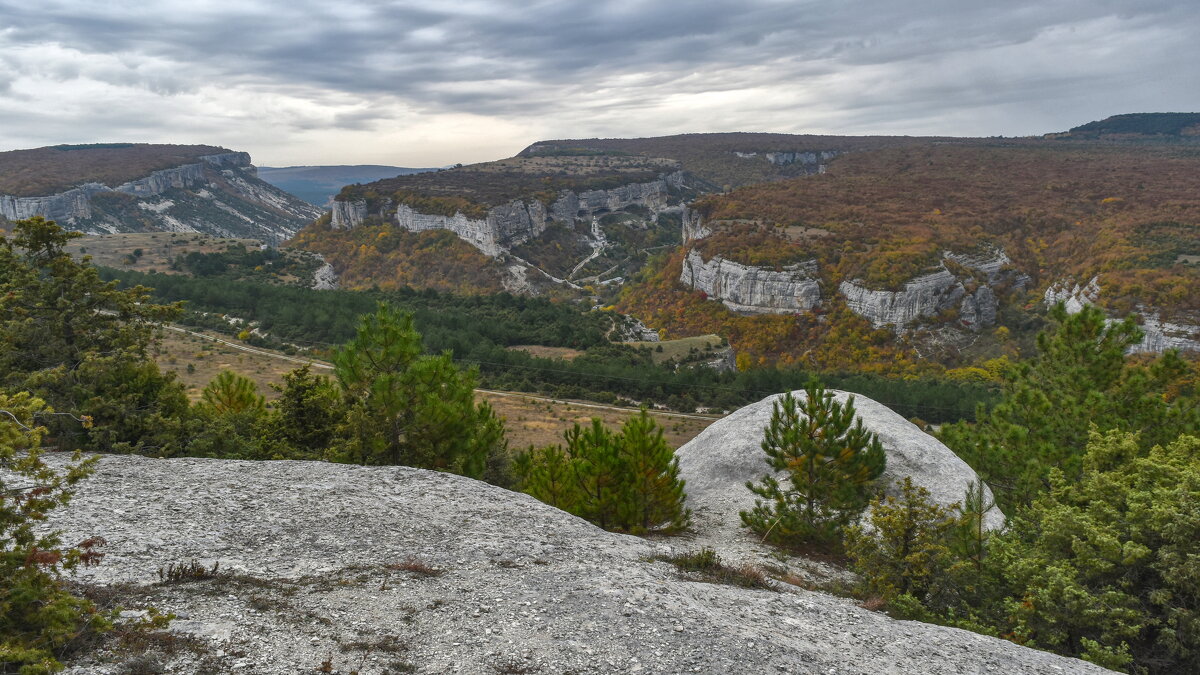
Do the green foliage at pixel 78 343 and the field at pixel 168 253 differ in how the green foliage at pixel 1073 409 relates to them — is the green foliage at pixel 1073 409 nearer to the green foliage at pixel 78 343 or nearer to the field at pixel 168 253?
the green foliage at pixel 78 343

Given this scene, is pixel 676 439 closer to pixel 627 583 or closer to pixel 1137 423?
pixel 1137 423

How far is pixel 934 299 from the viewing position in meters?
108

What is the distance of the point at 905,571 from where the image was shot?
15.2 m

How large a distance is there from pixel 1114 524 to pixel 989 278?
392 feet

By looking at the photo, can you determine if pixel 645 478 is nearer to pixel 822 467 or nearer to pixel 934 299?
pixel 822 467

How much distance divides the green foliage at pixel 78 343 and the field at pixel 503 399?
2891 centimetres

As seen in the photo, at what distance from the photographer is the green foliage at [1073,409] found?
21359 mm

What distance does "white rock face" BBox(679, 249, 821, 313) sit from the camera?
11794cm

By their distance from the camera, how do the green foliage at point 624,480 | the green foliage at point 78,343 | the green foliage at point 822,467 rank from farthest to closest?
the green foliage at point 822,467
the green foliage at point 624,480
the green foliage at point 78,343

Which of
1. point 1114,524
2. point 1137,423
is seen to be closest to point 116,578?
point 1114,524

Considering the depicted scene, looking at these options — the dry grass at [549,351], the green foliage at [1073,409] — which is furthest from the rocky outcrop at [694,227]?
the green foliage at [1073,409]

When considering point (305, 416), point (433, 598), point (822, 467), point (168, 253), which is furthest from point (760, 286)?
point (168, 253)

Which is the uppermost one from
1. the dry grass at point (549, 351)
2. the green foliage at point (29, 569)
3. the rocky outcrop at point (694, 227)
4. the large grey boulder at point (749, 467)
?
the rocky outcrop at point (694, 227)

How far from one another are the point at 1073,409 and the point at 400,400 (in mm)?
24070
